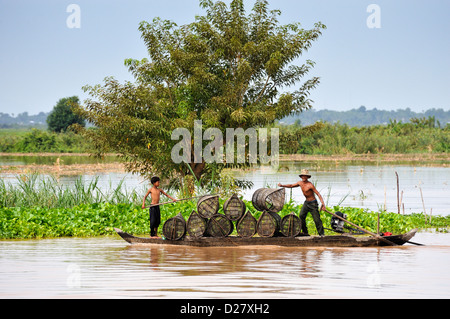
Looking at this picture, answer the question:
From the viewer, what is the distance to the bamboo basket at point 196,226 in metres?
11.8

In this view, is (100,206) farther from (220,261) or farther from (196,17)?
(196,17)

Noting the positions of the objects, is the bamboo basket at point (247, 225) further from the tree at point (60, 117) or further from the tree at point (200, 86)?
the tree at point (60, 117)

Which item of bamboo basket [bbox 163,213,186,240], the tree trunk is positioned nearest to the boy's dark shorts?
bamboo basket [bbox 163,213,186,240]

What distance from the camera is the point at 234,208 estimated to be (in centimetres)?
1163

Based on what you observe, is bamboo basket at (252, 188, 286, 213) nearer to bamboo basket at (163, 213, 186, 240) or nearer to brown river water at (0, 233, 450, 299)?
brown river water at (0, 233, 450, 299)

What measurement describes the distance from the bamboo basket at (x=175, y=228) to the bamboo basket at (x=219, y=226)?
462 mm

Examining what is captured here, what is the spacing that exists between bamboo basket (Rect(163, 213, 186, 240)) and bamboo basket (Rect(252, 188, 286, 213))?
1.39 metres

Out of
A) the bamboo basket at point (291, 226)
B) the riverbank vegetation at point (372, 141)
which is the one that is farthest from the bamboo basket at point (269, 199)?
the riverbank vegetation at point (372, 141)

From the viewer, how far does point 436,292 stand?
8.66m

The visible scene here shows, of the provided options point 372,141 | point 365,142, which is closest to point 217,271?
point 365,142

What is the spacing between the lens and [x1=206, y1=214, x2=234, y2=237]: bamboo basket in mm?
11742

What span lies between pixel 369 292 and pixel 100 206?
8.09 m

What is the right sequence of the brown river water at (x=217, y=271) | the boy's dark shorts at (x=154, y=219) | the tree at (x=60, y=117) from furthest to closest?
the tree at (x=60, y=117) < the boy's dark shorts at (x=154, y=219) < the brown river water at (x=217, y=271)
